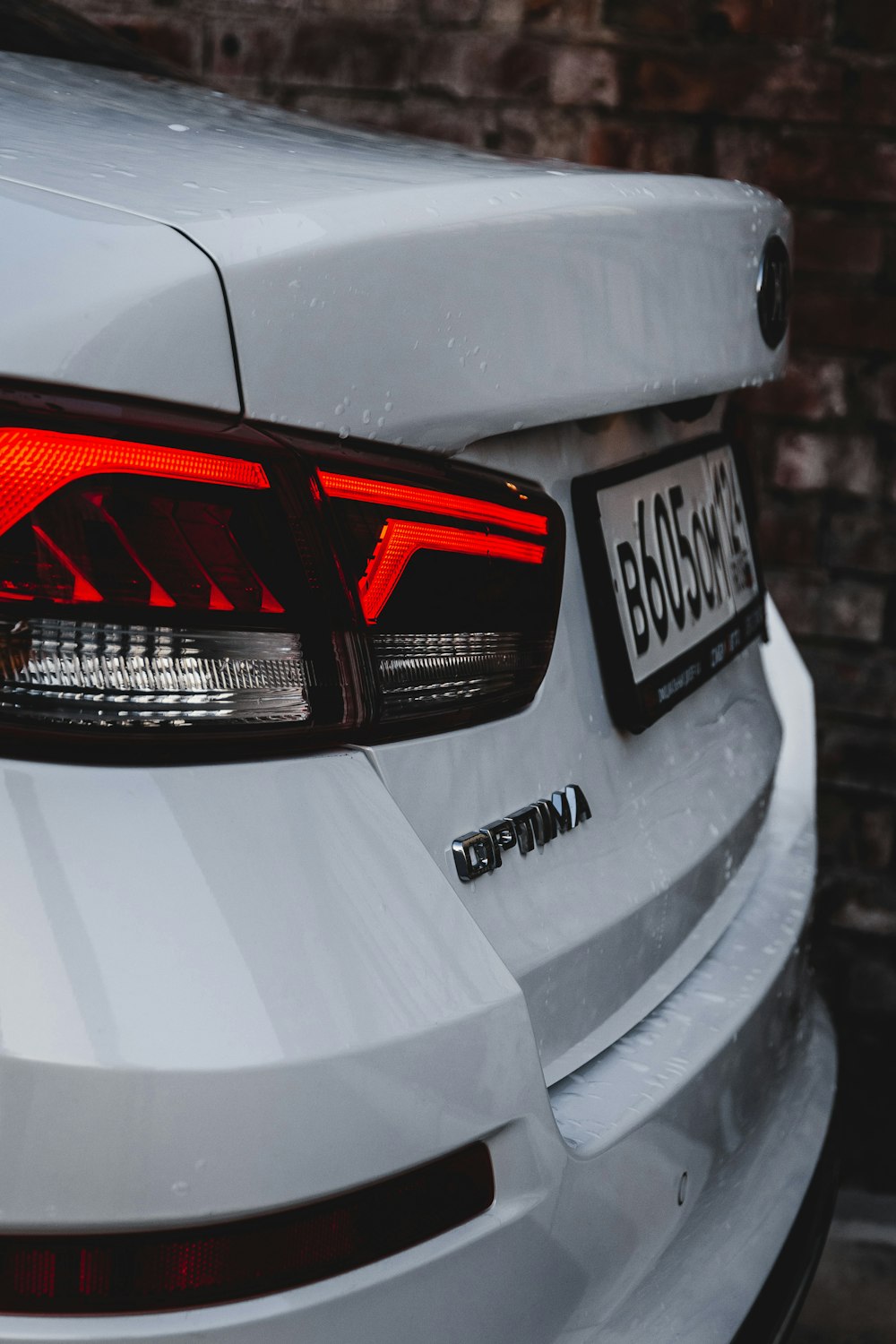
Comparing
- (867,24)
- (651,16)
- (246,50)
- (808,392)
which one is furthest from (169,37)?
(808,392)

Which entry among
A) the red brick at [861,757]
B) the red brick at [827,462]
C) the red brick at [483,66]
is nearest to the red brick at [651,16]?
the red brick at [483,66]

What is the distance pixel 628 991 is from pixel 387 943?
0.40 meters

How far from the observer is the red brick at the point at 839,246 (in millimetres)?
2848

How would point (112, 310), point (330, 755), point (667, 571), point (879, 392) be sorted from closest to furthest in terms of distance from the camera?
1. point (112, 310)
2. point (330, 755)
3. point (667, 571)
4. point (879, 392)

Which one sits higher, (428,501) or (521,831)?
(428,501)

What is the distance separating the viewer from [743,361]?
4.37 feet

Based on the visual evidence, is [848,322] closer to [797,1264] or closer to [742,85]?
[742,85]

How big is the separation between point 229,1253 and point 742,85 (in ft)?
9.00

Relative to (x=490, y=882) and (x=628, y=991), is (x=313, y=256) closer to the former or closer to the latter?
(x=490, y=882)

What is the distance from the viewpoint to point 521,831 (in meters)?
1.02

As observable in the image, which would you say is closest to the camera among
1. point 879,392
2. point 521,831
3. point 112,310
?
point 112,310

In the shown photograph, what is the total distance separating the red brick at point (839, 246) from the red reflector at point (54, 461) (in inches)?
94.3

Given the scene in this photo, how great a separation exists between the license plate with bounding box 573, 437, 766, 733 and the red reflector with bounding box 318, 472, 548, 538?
0.40 ft

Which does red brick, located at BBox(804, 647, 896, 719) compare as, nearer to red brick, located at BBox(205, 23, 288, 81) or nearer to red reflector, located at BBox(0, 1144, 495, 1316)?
red brick, located at BBox(205, 23, 288, 81)
